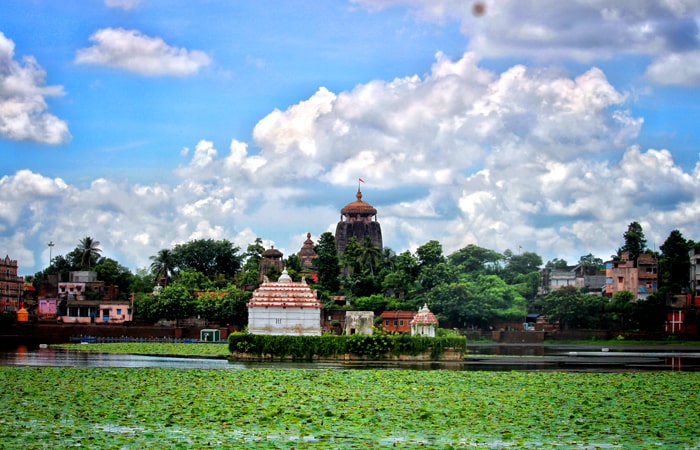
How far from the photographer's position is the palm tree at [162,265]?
134875mm

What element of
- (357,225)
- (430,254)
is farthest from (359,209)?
(430,254)

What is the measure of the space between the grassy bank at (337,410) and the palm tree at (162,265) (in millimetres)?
88652

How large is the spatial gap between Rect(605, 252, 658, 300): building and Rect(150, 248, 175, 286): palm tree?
57.1 metres

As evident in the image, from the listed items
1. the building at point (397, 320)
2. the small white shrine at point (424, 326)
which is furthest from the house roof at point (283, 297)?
the building at point (397, 320)

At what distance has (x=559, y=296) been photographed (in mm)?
115125

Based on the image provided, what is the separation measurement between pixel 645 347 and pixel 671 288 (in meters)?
16.9

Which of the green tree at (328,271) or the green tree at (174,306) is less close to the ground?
the green tree at (328,271)

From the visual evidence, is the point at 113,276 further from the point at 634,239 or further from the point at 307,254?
the point at 634,239

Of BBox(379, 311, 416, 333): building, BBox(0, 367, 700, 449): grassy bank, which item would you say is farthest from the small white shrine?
BBox(379, 311, 416, 333): building

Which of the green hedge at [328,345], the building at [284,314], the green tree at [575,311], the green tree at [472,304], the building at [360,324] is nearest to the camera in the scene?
the green hedge at [328,345]

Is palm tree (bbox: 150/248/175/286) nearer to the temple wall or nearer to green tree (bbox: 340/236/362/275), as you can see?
green tree (bbox: 340/236/362/275)

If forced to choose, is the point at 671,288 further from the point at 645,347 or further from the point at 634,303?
the point at 645,347

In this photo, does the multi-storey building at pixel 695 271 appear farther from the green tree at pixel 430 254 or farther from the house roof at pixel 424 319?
the house roof at pixel 424 319

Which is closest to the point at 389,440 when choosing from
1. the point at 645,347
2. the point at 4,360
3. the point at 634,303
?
the point at 4,360
